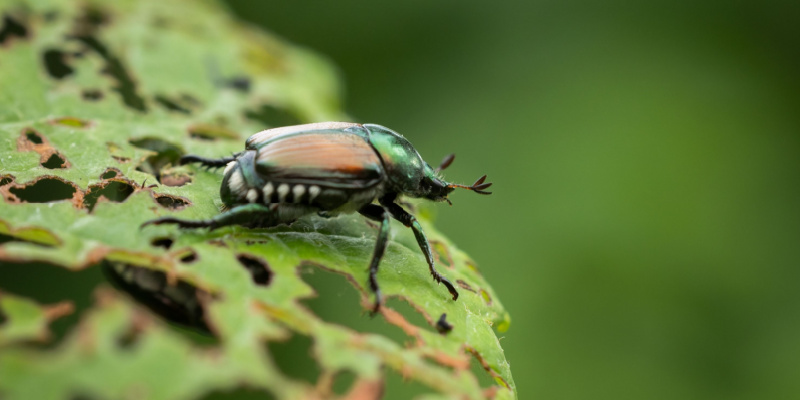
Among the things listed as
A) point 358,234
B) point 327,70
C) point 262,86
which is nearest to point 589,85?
point 327,70

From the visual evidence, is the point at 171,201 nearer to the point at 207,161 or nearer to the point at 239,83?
the point at 207,161

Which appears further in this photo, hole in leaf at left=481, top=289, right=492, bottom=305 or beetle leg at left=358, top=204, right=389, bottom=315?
hole in leaf at left=481, top=289, right=492, bottom=305

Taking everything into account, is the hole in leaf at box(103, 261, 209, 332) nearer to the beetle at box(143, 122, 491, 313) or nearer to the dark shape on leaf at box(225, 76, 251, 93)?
the beetle at box(143, 122, 491, 313)

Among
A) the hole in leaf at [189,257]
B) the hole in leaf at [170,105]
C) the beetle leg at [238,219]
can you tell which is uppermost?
the beetle leg at [238,219]

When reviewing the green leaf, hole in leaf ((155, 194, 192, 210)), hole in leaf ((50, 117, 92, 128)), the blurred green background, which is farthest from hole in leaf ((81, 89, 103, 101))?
the blurred green background

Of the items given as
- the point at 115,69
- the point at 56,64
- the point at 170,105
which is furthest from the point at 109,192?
the point at 115,69

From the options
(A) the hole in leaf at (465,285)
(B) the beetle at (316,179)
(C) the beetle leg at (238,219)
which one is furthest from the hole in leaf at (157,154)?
(A) the hole in leaf at (465,285)

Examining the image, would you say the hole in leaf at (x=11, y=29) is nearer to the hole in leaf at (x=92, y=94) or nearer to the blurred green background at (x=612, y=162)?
the hole in leaf at (x=92, y=94)

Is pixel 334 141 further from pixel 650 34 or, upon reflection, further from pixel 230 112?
pixel 650 34
